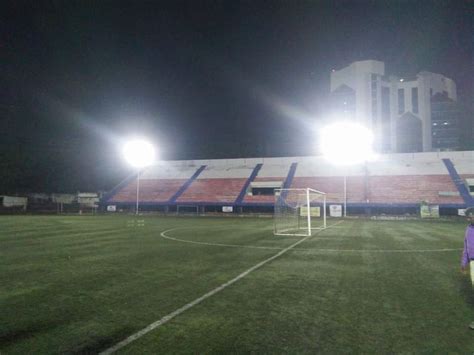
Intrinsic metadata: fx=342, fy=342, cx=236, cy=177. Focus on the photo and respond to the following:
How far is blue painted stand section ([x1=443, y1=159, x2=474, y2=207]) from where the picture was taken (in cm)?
3794

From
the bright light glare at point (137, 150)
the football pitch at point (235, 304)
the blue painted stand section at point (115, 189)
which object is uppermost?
the bright light glare at point (137, 150)

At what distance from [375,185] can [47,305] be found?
44.0 meters

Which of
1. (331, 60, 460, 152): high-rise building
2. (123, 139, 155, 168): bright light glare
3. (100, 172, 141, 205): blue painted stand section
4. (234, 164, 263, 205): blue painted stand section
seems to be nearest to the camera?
(234, 164, 263, 205): blue painted stand section

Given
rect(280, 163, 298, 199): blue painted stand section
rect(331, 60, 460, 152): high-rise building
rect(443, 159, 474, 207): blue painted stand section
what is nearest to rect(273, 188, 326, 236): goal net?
rect(280, 163, 298, 199): blue painted stand section

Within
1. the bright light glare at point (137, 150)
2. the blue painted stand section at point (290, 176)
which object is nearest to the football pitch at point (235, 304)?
the blue painted stand section at point (290, 176)

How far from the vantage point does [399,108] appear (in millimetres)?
96250

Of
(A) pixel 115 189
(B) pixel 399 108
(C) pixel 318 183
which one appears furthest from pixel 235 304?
(B) pixel 399 108

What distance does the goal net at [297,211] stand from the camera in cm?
2593

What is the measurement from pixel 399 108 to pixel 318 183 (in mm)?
63836

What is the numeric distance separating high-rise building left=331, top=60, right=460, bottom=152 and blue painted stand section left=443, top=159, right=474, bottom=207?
165 feet

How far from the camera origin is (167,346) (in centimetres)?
420

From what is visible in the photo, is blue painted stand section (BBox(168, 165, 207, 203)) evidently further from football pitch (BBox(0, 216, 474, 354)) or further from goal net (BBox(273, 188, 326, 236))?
football pitch (BBox(0, 216, 474, 354))

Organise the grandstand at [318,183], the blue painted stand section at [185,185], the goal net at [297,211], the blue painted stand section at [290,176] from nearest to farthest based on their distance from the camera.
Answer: the goal net at [297,211] → the grandstand at [318,183] → the blue painted stand section at [290,176] → the blue painted stand section at [185,185]

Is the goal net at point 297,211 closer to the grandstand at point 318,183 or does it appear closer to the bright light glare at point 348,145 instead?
the grandstand at point 318,183
